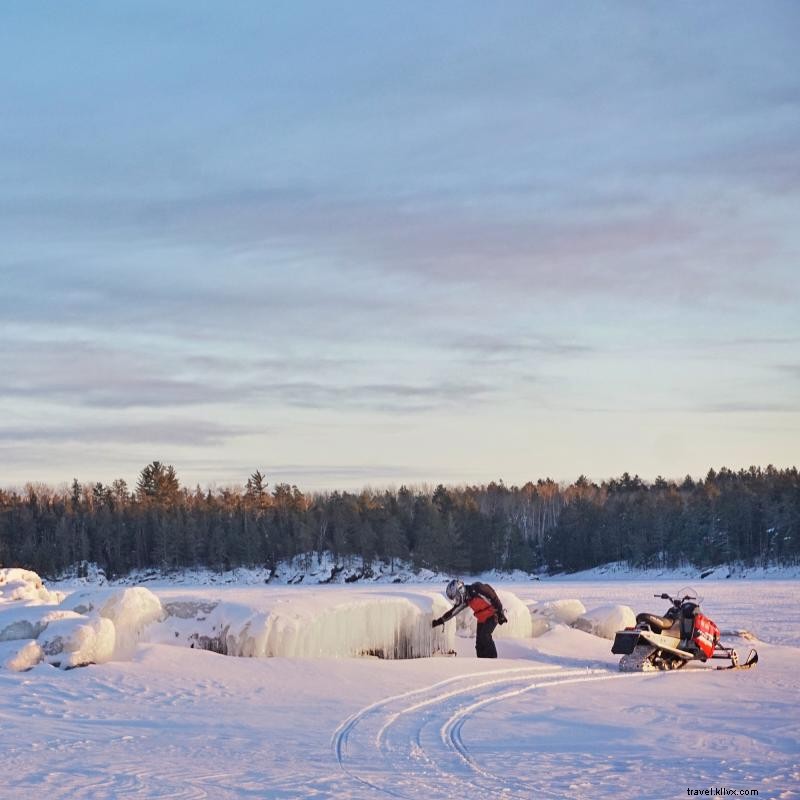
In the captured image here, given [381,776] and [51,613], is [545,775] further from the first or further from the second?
[51,613]

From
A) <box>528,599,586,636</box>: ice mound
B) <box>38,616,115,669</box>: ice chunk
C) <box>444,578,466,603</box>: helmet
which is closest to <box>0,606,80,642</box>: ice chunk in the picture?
<box>38,616,115,669</box>: ice chunk

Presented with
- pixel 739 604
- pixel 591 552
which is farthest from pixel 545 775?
pixel 591 552

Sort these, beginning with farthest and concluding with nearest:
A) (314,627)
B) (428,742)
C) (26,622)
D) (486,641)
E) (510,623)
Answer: (510,623), (486,641), (314,627), (26,622), (428,742)

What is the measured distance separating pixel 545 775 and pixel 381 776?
1408mm

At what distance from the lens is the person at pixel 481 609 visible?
18891 mm

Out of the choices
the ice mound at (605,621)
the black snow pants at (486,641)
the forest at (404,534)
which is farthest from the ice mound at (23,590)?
the forest at (404,534)

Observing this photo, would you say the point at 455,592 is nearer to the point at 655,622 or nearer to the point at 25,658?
the point at 655,622

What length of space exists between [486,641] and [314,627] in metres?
3.08

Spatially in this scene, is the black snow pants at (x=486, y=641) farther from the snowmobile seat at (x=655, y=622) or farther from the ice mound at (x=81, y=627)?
the ice mound at (x=81, y=627)

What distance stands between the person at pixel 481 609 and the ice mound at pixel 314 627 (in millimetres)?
692

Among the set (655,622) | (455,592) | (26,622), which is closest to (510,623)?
(455,592)

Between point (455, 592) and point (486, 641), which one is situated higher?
point (455, 592)

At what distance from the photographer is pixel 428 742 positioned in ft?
34.8

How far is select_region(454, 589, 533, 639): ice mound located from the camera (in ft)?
70.7
